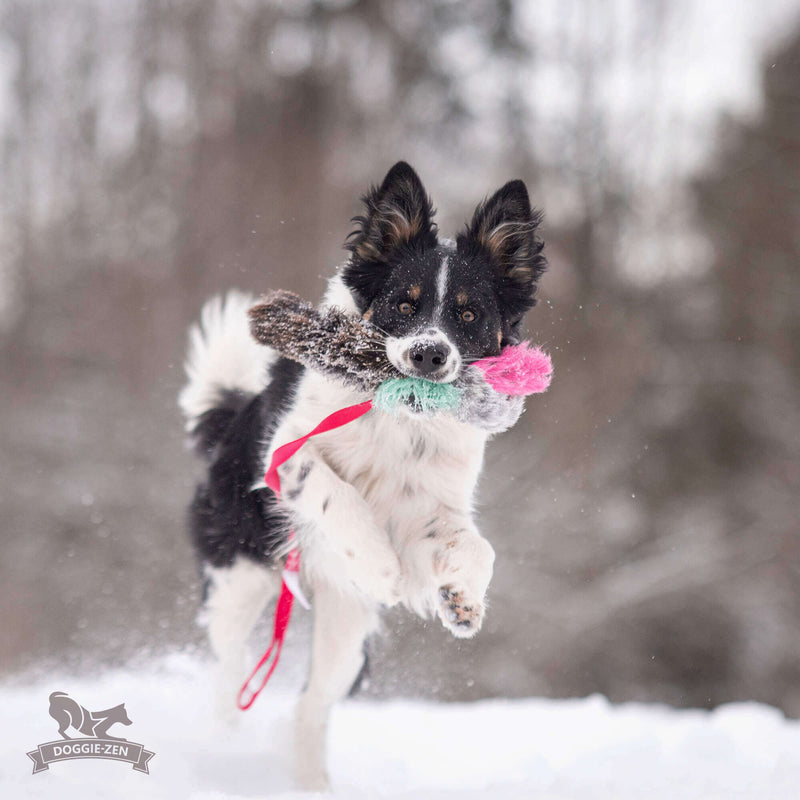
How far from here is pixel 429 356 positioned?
3111mm

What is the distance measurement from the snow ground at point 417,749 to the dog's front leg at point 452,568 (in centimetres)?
88

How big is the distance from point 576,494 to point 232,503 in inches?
241

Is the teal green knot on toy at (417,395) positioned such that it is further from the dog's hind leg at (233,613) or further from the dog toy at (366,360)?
the dog's hind leg at (233,613)

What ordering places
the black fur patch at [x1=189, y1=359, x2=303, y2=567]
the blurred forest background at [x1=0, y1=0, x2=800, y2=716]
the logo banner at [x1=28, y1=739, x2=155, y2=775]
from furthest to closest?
1. the blurred forest background at [x1=0, y1=0, x2=800, y2=716]
2. the black fur patch at [x1=189, y1=359, x2=303, y2=567]
3. the logo banner at [x1=28, y1=739, x2=155, y2=775]

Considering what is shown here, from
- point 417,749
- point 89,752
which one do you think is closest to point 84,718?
point 89,752

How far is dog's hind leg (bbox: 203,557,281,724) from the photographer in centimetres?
420

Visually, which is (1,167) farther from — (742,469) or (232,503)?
(742,469)

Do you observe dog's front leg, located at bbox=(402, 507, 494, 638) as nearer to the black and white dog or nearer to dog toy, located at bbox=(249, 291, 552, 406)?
the black and white dog

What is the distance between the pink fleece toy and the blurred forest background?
20.0ft

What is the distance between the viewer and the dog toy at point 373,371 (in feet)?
10.6

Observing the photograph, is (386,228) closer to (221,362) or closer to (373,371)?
(373,371)

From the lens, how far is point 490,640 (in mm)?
9508

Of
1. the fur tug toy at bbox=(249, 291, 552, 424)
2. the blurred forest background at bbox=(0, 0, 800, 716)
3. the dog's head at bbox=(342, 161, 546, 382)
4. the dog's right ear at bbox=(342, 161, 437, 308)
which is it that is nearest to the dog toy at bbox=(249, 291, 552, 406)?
the fur tug toy at bbox=(249, 291, 552, 424)

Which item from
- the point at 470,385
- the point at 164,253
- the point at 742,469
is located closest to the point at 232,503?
the point at 470,385
